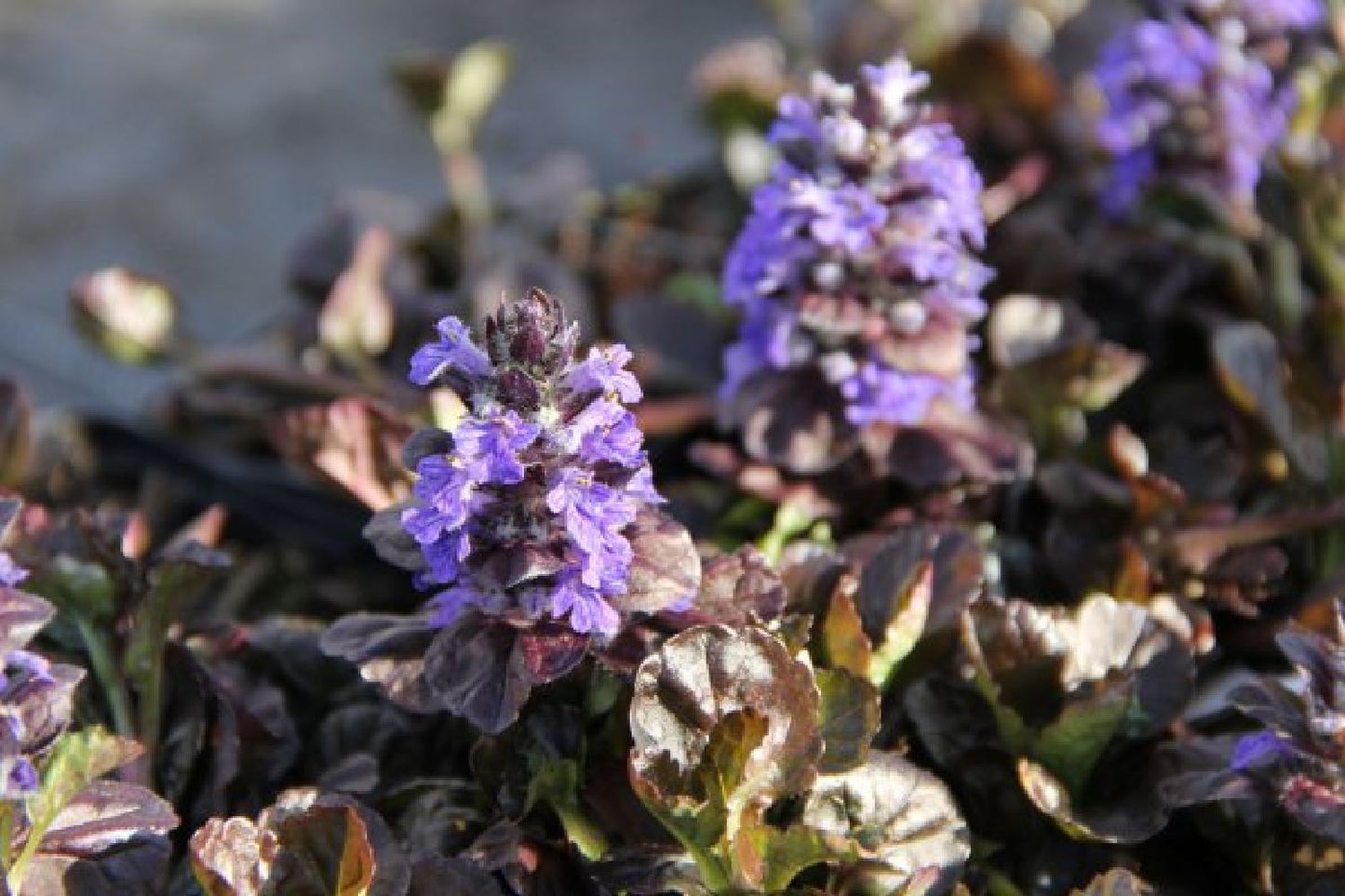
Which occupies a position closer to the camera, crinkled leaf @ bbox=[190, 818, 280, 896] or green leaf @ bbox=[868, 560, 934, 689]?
crinkled leaf @ bbox=[190, 818, 280, 896]

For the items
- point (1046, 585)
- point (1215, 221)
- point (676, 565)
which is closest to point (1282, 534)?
point (1046, 585)

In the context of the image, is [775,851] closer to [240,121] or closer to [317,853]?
[317,853]

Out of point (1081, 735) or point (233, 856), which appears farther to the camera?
point (1081, 735)

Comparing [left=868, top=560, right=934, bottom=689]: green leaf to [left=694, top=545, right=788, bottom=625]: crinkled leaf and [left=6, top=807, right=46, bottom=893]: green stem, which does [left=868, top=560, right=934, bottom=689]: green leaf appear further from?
[left=6, top=807, right=46, bottom=893]: green stem

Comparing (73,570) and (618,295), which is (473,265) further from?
(73,570)

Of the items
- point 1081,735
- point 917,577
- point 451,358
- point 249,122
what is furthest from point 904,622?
point 249,122

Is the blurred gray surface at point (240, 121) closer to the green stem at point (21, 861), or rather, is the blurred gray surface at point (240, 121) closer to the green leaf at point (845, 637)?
the green leaf at point (845, 637)

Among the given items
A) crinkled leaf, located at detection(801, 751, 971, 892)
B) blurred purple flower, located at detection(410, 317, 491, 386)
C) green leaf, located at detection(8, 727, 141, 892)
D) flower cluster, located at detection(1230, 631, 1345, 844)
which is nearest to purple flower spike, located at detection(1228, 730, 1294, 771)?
flower cluster, located at detection(1230, 631, 1345, 844)
